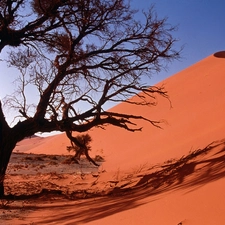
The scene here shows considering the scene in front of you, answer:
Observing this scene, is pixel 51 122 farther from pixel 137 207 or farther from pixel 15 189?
pixel 137 207

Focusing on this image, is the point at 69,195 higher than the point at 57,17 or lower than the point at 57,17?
lower

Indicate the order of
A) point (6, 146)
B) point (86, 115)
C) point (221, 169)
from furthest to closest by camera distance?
point (86, 115) < point (6, 146) < point (221, 169)

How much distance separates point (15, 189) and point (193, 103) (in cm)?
3048

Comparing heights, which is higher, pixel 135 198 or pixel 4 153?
pixel 4 153

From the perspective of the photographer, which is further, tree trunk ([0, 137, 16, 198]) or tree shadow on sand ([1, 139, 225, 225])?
tree trunk ([0, 137, 16, 198])

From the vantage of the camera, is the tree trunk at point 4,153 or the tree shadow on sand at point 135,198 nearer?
the tree shadow on sand at point 135,198

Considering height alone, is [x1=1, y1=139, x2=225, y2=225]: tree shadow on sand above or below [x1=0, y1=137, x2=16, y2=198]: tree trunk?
below

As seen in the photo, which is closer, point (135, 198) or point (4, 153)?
point (135, 198)

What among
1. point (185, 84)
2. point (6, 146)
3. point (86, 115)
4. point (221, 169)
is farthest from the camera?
point (185, 84)

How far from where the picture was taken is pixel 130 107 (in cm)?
5681

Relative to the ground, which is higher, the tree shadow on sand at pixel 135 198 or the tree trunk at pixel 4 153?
the tree trunk at pixel 4 153

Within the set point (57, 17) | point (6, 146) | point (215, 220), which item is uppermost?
point (57, 17)

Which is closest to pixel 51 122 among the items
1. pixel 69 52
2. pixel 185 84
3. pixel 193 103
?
pixel 69 52

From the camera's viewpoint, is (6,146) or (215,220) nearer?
(215,220)
